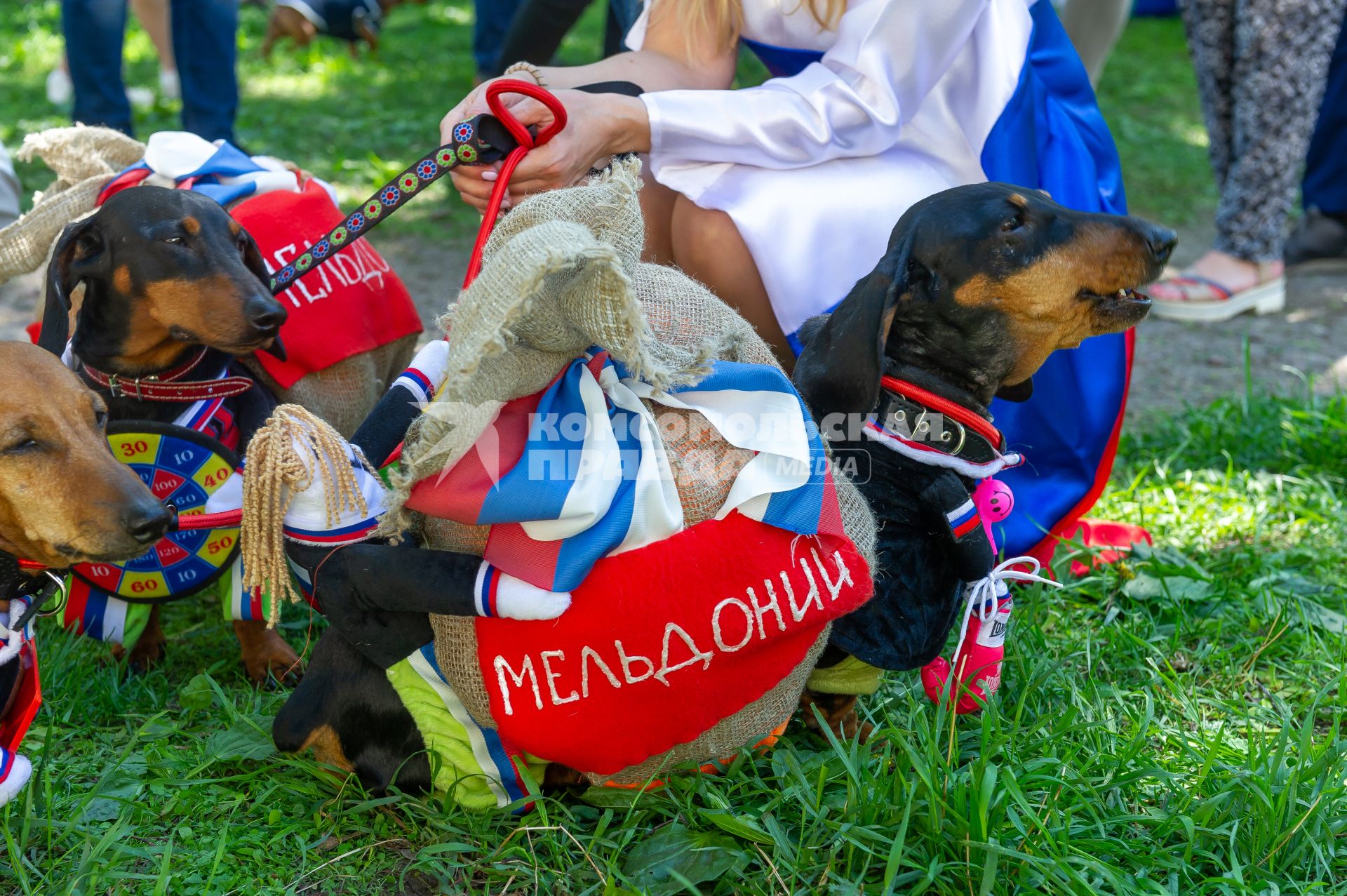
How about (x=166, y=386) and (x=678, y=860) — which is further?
(x=166, y=386)

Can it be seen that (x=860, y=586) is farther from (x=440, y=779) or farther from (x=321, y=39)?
(x=321, y=39)

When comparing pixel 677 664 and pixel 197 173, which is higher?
pixel 197 173

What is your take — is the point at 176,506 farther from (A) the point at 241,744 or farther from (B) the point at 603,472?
(B) the point at 603,472

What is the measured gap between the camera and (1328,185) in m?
5.14

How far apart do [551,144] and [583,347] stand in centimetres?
67

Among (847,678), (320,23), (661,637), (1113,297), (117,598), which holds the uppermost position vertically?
(1113,297)

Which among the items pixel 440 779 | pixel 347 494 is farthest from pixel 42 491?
pixel 440 779

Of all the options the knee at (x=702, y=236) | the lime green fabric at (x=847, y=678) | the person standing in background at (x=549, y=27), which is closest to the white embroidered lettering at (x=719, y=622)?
the lime green fabric at (x=847, y=678)

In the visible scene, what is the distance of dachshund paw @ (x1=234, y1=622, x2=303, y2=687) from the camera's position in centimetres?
216

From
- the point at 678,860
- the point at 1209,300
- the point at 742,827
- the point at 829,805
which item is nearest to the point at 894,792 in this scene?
the point at 829,805

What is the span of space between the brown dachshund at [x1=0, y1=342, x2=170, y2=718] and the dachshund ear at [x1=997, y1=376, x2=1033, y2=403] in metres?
1.49

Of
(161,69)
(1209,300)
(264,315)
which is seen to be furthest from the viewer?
(161,69)

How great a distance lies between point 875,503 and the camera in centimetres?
189

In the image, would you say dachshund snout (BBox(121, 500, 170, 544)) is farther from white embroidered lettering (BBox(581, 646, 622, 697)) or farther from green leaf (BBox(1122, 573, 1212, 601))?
green leaf (BBox(1122, 573, 1212, 601))
